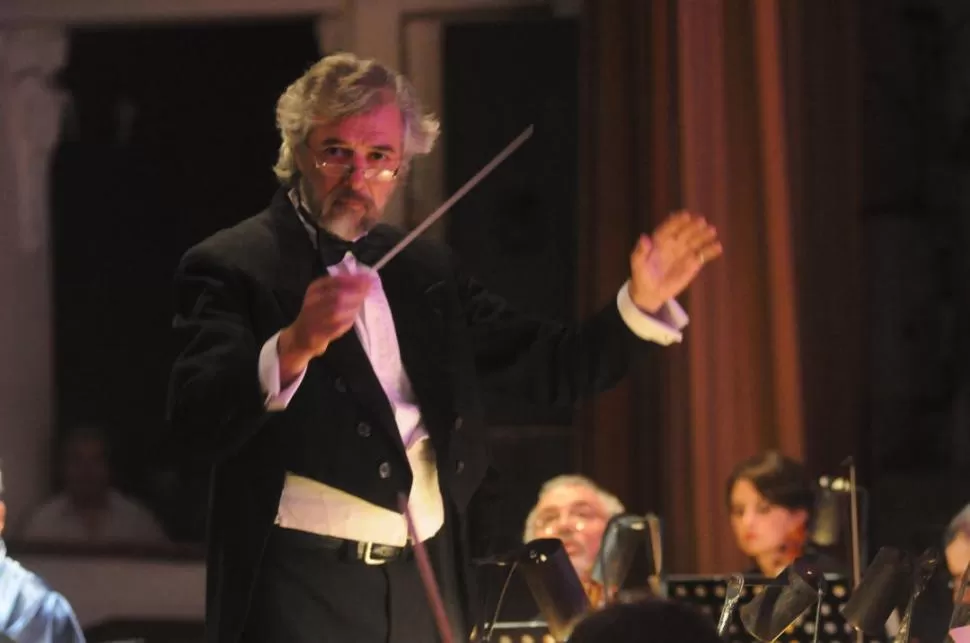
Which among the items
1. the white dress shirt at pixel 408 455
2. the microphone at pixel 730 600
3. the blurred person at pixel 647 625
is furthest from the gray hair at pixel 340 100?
the blurred person at pixel 647 625

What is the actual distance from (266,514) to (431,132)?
49 centimetres

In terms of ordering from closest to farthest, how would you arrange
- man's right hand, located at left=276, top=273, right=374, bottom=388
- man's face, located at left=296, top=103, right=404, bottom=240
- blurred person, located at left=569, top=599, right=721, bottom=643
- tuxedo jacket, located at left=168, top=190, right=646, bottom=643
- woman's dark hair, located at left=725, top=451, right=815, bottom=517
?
1. blurred person, located at left=569, top=599, right=721, bottom=643
2. man's right hand, located at left=276, top=273, right=374, bottom=388
3. tuxedo jacket, located at left=168, top=190, right=646, bottom=643
4. man's face, located at left=296, top=103, right=404, bottom=240
5. woman's dark hair, located at left=725, top=451, right=815, bottom=517

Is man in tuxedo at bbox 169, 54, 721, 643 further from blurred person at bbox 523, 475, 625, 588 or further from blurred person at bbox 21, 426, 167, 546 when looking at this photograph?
blurred person at bbox 21, 426, 167, 546

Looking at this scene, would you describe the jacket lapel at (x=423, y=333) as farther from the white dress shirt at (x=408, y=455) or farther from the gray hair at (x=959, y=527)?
the gray hair at (x=959, y=527)

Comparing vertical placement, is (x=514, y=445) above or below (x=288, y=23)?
below

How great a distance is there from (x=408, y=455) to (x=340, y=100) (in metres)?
0.38

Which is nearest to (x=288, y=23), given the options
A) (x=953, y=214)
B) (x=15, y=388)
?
(x=15, y=388)

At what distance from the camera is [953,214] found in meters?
3.09

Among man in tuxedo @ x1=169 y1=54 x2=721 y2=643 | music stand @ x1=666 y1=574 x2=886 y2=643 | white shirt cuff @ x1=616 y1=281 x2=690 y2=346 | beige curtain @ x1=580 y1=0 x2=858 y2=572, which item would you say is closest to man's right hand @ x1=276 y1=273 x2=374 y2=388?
man in tuxedo @ x1=169 y1=54 x2=721 y2=643

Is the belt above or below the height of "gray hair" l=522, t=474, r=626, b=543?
above

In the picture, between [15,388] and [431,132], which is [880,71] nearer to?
[431,132]

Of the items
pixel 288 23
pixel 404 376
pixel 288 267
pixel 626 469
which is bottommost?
pixel 626 469

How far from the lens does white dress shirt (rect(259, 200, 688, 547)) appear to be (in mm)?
1456

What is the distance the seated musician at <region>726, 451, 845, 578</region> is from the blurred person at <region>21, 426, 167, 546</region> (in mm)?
1604
